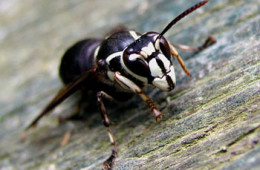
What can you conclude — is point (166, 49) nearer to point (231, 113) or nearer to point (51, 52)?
point (231, 113)

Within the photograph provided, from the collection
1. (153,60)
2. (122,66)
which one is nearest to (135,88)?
(122,66)

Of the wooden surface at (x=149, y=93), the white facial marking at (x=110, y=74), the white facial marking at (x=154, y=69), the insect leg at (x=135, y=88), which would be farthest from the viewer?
the white facial marking at (x=110, y=74)

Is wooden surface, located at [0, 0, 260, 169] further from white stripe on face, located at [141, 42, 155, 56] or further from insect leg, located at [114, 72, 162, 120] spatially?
white stripe on face, located at [141, 42, 155, 56]

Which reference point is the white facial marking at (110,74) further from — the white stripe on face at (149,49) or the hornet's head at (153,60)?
the white stripe on face at (149,49)

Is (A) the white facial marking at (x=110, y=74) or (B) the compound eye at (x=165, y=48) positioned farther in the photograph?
(A) the white facial marking at (x=110, y=74)

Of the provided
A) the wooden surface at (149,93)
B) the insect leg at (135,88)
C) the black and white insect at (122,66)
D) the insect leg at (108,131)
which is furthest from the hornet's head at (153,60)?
the insect leg at (108,131)

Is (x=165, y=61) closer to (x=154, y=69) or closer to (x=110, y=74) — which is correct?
(x=154, y=69)
